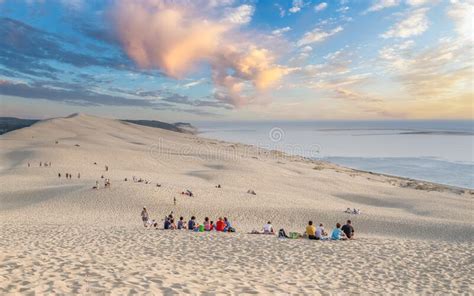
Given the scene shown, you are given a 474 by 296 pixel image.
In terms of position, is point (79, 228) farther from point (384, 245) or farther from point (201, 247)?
point (384, 245)

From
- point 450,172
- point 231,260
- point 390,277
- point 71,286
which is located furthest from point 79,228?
point 450,172

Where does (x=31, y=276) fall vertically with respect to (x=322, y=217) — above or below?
above

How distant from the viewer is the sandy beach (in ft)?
32.2

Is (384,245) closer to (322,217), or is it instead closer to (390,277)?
(390,277)

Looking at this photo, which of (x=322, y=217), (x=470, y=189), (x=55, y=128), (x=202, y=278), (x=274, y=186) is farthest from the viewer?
(x=55, y=128)

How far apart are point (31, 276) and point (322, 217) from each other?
22329 millimetres

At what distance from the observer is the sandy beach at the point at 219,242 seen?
32.2 ft

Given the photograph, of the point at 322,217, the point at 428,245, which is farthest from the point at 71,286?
the point at 322,217

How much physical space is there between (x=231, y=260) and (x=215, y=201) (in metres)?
18.2

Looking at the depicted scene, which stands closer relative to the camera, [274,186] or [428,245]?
[428,245]

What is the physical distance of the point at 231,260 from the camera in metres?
13.0

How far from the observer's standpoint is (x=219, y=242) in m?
16.2

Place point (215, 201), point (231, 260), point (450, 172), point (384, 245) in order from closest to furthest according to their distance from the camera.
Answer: point (231, 260), point (384, 245), point (215, 201), point (450, 172)

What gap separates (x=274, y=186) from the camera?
43406 millimetres
